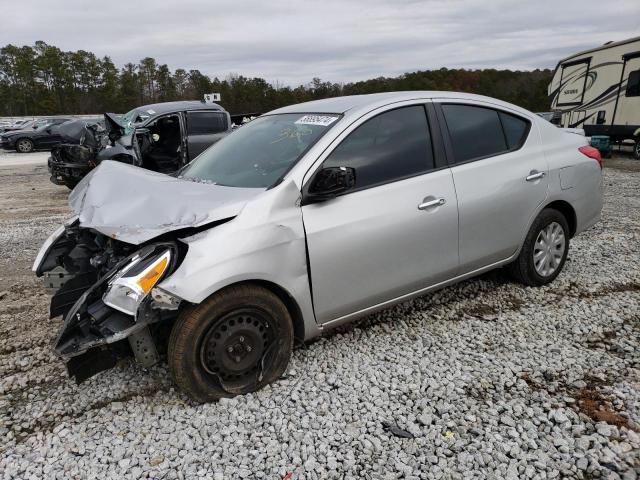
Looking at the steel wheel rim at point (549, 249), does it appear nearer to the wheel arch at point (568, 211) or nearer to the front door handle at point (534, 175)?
the wheel arch at point (568, 211)

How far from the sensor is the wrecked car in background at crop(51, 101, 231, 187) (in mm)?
9422

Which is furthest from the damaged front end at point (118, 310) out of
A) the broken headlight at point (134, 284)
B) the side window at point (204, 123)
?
the side window at point (204, 123)

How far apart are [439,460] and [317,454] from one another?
0.61m

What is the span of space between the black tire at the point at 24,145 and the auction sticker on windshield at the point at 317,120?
24382mm

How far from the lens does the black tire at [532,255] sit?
412 cm

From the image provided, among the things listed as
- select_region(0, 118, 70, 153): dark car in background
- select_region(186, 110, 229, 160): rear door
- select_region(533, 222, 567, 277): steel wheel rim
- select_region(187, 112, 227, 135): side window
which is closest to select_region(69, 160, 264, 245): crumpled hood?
select_region(533, 222, 567, 277): steel wheel rim

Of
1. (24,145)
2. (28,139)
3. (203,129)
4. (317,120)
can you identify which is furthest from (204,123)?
(24,145)

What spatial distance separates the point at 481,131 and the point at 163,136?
7.82m

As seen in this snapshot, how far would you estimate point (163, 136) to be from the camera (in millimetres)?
10016

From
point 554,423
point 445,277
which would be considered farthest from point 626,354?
point 445,277

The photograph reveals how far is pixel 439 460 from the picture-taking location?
237cm

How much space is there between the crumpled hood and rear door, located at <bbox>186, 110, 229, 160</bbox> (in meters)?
6.11

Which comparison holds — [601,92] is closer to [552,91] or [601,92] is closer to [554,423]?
[552,91]

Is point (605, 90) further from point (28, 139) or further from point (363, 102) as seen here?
point (28, 139)
